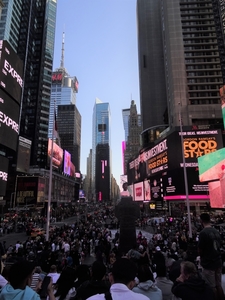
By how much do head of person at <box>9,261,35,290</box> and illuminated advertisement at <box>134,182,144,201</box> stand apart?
76.8 meters

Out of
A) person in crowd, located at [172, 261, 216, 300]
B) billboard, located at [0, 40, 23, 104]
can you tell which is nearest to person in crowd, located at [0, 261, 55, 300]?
person in crowd, located at [172, 261, 216, 300]

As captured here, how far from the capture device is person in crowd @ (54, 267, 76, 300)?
13.9 ft

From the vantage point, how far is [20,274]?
2.88m

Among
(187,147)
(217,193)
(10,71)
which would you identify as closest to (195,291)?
(10,71)

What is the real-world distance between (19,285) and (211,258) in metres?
3.83

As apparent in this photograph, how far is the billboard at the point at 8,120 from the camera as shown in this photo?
82.4 ft

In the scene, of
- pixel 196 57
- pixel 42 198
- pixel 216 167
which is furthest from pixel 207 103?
pixel 42 198

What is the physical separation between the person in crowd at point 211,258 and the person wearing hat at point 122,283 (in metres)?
2.41

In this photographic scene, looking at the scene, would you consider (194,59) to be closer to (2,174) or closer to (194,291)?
(2,174)

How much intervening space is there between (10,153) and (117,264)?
89123 mm

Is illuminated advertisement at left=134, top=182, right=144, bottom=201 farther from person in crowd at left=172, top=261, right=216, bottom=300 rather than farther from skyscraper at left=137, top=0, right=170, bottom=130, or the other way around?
person in crowd at left=172, top=261, right=216, bottom=300

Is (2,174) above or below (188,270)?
above

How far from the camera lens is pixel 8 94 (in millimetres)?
26328

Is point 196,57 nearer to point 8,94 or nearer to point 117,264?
point 8,94
